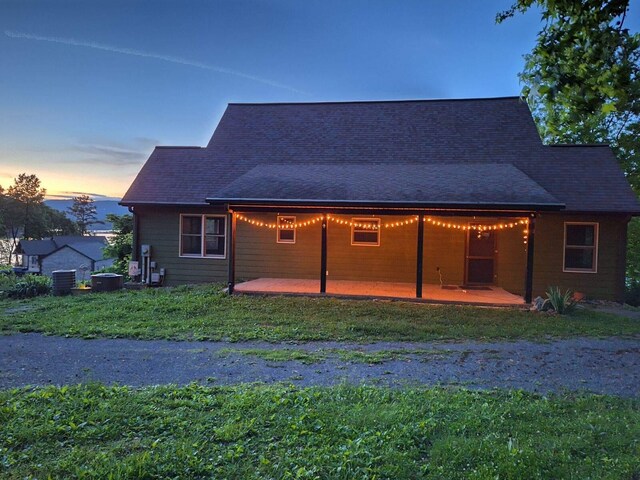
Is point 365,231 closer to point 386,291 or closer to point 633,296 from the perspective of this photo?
point 386,291

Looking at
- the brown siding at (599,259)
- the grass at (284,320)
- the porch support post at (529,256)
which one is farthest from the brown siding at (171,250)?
the brown siding at (599,259)

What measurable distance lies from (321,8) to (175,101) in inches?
312

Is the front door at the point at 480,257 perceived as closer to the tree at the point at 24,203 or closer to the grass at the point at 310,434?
the grass at the point at 310,434

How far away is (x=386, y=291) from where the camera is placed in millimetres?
10812

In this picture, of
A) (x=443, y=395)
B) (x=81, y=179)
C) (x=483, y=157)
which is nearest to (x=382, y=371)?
(x=443, y=395)

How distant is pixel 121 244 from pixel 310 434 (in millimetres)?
16228

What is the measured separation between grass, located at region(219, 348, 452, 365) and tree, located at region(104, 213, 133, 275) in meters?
10.7

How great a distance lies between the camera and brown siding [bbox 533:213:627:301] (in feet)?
36.4

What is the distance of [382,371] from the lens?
5309 millimetres

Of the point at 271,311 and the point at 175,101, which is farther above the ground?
the point at 175,101

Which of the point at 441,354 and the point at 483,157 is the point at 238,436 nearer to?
the point at 441,354

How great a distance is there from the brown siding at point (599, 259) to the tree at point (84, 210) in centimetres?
6986

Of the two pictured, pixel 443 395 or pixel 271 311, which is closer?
pixel 443 395

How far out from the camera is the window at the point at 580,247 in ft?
37.0
